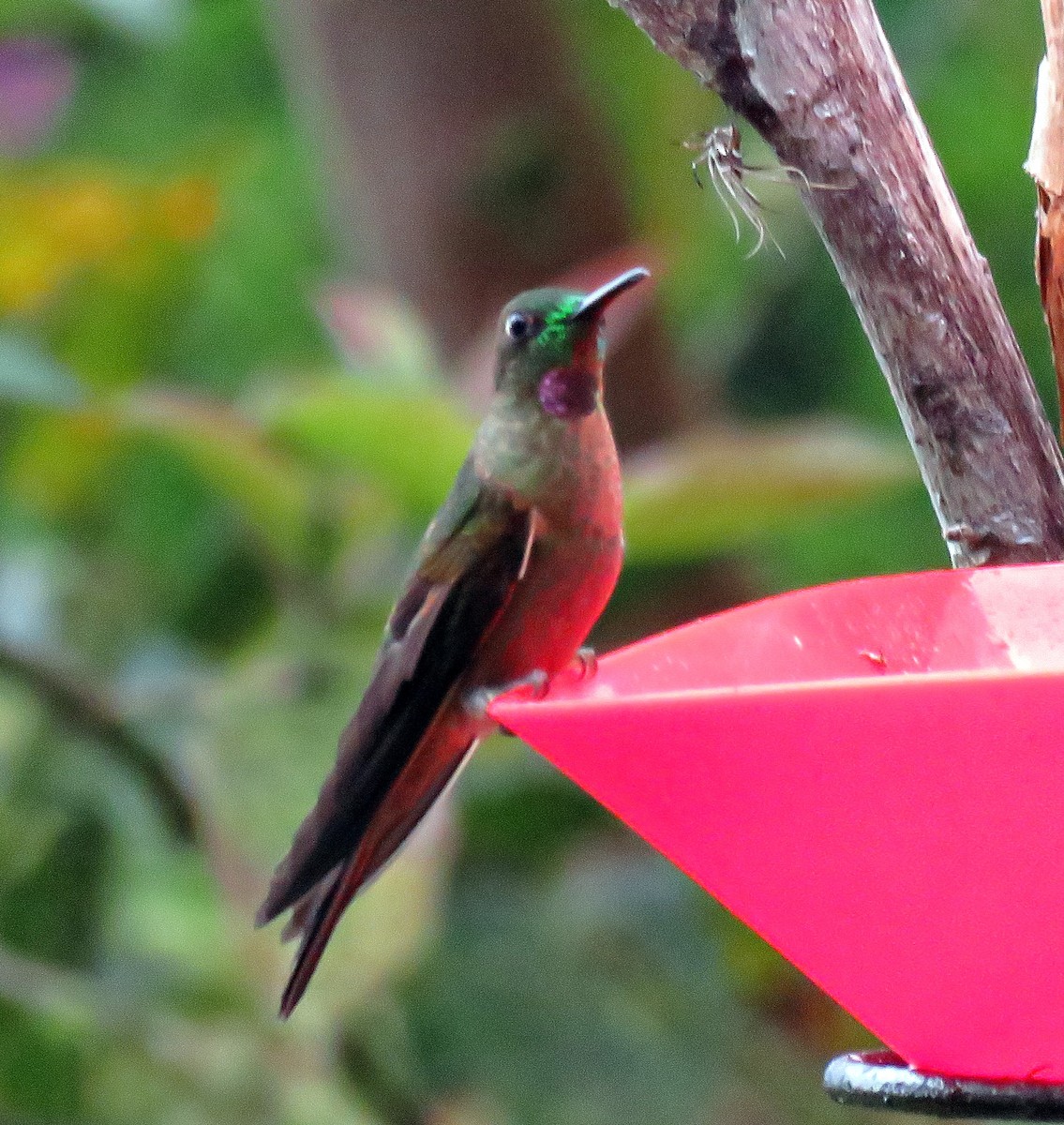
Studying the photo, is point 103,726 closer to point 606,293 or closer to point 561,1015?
point 561,1015

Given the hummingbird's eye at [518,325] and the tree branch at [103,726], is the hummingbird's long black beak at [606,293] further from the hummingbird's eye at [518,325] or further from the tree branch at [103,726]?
the tree branch at [103,726]

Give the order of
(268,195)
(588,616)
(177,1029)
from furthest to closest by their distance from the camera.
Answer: (268,195) → (177,1029) → (588,616)

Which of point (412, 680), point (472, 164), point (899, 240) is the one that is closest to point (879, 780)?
point (899, 240)

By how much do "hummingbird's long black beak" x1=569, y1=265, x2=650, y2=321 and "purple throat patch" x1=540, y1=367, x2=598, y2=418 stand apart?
2.2 inches

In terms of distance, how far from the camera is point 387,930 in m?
1.90

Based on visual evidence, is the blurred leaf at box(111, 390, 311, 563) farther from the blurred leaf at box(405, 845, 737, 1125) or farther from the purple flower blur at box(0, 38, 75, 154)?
the purple flower blur at box(0, 38, 75, 154)

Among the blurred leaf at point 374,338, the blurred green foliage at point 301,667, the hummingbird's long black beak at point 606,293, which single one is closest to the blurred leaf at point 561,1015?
the blurred green foliage at point 301,667

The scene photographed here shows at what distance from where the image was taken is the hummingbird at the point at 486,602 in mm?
1235

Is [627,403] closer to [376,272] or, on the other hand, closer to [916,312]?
[376,272]

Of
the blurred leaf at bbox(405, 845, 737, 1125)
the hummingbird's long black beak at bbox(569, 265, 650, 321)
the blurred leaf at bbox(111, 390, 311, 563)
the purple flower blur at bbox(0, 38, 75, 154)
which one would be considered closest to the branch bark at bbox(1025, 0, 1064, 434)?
the hummingbird's long black beak at bbox(569, 265, 650, 321)

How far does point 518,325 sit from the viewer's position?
5.14ft

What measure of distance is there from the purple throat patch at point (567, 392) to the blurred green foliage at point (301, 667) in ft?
1.29

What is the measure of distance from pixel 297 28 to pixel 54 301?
83cm

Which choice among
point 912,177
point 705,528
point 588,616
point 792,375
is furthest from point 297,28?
point 912,177
